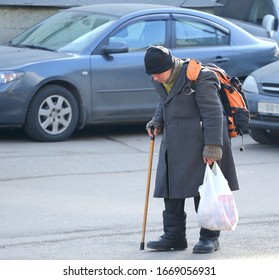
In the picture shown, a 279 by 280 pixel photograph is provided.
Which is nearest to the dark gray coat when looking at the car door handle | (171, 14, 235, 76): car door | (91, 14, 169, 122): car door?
(91, 14, 169, 122): car door

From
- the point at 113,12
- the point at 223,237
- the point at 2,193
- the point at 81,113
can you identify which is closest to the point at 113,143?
the point at 81,113

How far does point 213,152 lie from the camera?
7176 mm

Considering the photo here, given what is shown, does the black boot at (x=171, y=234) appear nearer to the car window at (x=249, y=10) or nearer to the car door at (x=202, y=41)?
the car door at (x=202, y=41)

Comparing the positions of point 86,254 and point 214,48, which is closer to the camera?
point 86,254

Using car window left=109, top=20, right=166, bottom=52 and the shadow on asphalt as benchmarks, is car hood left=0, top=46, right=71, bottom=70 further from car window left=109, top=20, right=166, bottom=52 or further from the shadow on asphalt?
the shadow on asphalt

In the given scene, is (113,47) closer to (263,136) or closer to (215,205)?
(263,136)

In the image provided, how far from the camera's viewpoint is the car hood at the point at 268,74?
1229 cm

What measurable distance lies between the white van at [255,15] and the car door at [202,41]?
2892mm

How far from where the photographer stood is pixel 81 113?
12602mm

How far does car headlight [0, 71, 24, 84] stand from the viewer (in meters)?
12.0

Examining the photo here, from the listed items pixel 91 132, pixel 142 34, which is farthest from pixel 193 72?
pixel 91 132

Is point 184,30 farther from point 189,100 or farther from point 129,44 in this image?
point 189,100

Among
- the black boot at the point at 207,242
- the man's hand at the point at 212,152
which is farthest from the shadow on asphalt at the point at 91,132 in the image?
the man's hand at the point at 212,152
